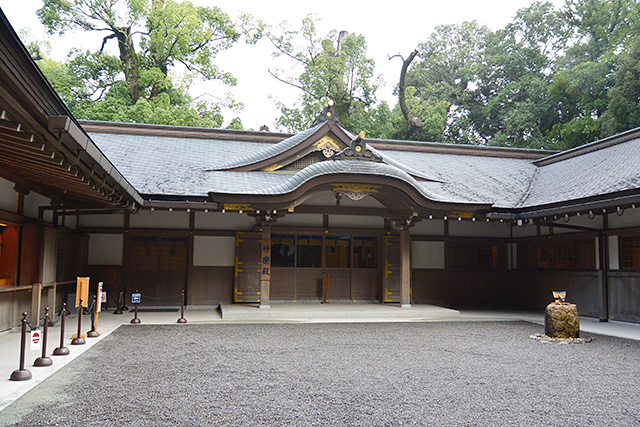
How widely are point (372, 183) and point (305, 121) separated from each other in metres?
19.0

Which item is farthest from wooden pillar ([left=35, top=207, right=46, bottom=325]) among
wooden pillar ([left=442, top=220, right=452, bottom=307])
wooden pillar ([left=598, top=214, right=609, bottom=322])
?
wooden pillar ([left=598, top=214, right=609, bottom=322])

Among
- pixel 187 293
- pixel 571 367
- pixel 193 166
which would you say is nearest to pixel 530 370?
pixel 571 367

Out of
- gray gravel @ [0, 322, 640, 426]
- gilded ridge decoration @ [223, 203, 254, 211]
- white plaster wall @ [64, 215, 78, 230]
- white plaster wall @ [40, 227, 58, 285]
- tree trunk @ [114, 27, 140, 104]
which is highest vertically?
tree trunk @ [114, 27, 140, 104]

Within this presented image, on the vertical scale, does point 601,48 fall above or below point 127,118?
above

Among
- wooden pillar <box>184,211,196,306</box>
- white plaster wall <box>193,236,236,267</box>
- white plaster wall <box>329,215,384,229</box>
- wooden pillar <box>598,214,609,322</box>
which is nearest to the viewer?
wooden pillar <box>598,214,609,322</box>

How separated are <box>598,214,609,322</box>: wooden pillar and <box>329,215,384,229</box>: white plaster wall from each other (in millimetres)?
5406

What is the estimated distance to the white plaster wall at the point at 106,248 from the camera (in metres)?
12.7

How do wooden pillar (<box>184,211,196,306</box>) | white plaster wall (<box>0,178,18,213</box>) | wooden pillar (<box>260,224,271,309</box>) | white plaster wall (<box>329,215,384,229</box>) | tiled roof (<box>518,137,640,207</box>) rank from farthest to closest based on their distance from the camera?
1. white plaster wall (<box>329,215,384,229</box>)
2. wooden pillar (<box>184,211,196,306</box>)
3. wooden pillar (<box>260,224,271,309</box>)
4. tiled roof (<box>518,137,640,207</box>)
5. white plaster wall (<box>0,178,18,213</box>)

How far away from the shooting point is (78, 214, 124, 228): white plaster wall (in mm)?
12547

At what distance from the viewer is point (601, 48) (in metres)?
28.9

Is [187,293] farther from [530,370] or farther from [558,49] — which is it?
[558,49]

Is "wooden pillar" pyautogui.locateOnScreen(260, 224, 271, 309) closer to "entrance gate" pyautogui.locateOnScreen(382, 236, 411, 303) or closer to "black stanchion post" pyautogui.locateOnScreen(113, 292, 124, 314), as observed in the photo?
"black stanchion post" pyautogui.locateOnScreen(113, 292, 124, 314)

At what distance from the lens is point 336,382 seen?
591cm

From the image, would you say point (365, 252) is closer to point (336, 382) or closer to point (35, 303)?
point (35, 303)
